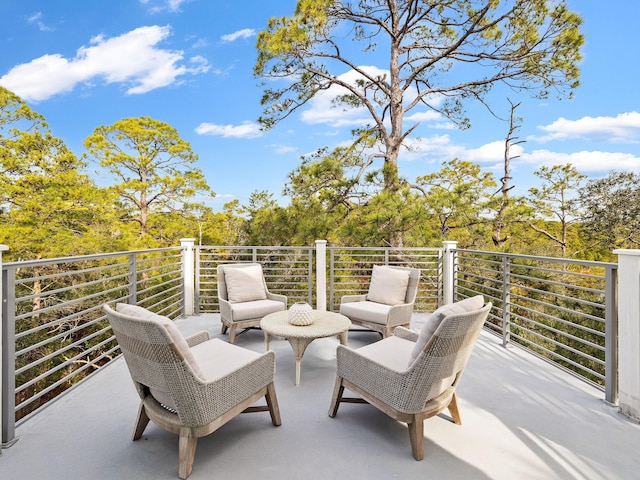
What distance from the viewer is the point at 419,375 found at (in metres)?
1.83

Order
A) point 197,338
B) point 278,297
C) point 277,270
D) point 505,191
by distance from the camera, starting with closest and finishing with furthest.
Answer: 1. point 197,338
2. point 278,297
3. point 277,270
4. point 505,191

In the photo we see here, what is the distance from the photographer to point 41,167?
39.0 feet

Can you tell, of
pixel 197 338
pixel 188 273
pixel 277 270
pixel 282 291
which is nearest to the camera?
pixel 197 338

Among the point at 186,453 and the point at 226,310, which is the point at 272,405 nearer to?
the point at 186,453

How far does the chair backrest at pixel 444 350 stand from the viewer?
5.81ft

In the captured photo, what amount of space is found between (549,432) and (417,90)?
857 cm

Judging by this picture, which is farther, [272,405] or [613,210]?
[613,210]

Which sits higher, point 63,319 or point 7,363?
point 63,319

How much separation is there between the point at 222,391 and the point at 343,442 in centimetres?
80

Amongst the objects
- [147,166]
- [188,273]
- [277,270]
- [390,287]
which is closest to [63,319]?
[188,273]

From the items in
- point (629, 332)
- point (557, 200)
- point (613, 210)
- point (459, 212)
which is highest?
point (557, 200)

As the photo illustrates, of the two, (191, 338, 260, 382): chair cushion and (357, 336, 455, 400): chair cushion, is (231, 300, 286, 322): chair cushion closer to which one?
(191, 338, 260, 382): chair cushion

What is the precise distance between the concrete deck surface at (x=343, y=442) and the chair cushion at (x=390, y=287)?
55.0 inches

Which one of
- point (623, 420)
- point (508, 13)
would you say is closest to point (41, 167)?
point (508, 13)
